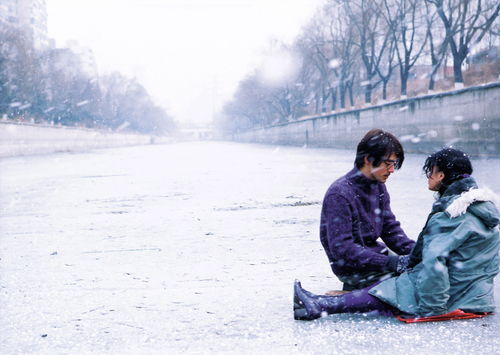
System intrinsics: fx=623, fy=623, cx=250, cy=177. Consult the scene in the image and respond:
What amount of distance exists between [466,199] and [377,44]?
134ft

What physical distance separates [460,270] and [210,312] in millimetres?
1381

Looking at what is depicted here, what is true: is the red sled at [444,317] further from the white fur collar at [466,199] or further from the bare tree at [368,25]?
the bare tree at [368,25]

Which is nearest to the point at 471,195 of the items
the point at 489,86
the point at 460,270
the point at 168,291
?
the point at 460,270

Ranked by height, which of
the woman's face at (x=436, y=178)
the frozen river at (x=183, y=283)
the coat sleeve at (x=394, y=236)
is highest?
the woman's face at (x=436, y=178)

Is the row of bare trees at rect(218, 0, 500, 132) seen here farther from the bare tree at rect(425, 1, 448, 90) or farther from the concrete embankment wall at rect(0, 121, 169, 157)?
the concrete embankment wall at rect(0, 121, 169, 157)

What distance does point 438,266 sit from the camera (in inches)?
121

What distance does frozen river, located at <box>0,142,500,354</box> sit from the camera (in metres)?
3.03

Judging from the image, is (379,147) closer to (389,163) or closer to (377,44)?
(389,163)

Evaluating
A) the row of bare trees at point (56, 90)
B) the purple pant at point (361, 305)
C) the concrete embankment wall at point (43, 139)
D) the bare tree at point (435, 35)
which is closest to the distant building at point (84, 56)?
the row of bare trees at point (56, 90)

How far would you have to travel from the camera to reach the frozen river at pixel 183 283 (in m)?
3.03

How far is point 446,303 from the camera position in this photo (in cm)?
324

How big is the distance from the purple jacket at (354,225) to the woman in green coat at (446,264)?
0.49ft

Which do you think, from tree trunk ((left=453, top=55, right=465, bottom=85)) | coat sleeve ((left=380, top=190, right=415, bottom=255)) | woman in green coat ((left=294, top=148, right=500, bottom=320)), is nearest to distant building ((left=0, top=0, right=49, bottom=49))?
tree trunk ((left=453, top=55, right=465, bottom=85))

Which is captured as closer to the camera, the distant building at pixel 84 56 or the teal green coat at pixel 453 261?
the teal green coat at pixel 453 261
